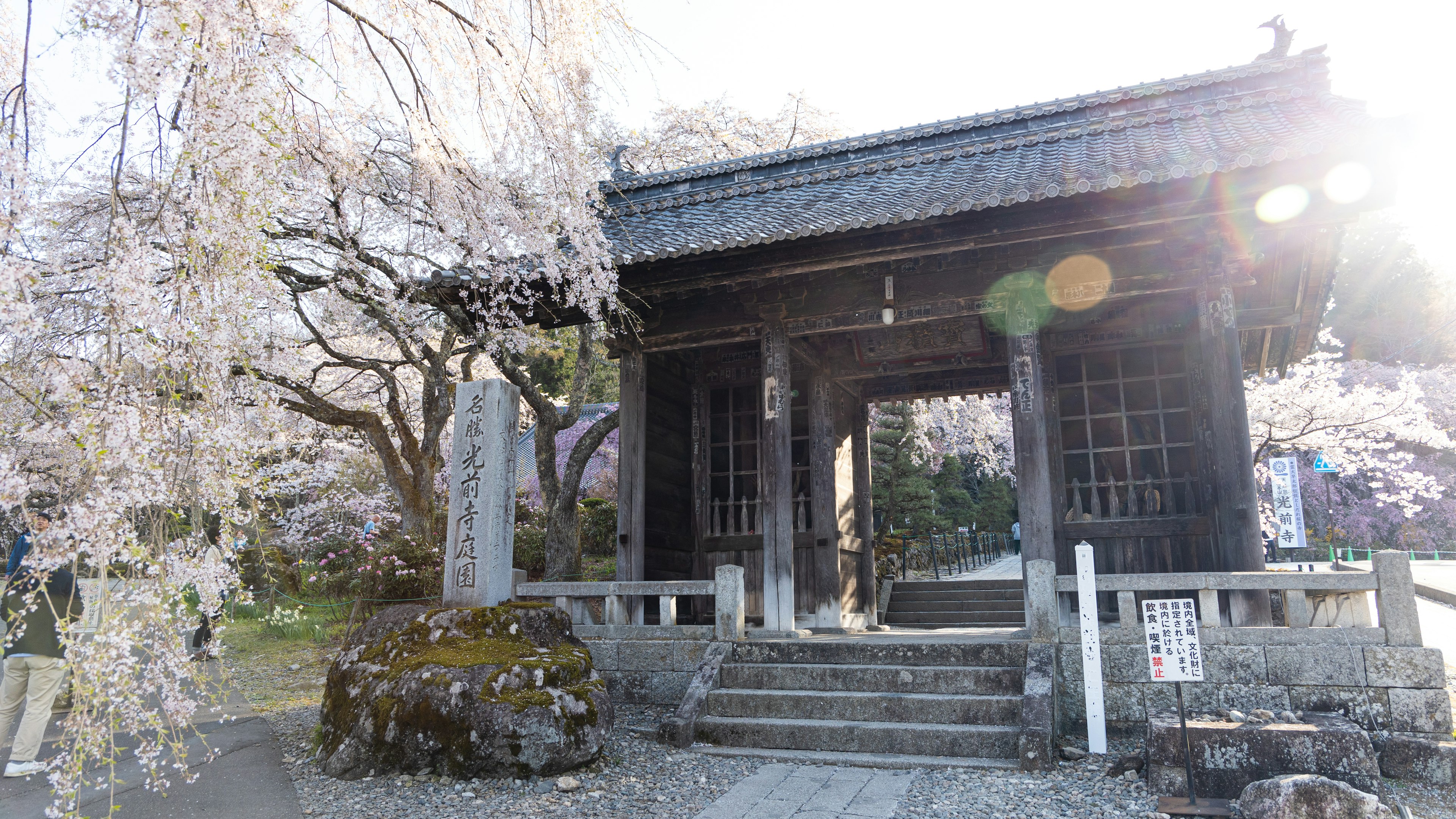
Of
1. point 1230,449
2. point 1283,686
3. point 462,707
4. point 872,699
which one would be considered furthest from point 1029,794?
point 1230,449

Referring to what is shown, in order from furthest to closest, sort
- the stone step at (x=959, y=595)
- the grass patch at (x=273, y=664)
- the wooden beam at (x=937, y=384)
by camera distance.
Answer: the stone step at (x=959, y=595) < the wooden beam at (x=937, y=384) < the grass patch at (x=273, y=664)

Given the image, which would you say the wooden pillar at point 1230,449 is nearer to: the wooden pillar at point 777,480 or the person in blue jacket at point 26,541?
the wooden pillar at point 777,480

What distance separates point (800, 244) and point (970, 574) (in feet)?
38.0

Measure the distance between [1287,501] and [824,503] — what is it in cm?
667

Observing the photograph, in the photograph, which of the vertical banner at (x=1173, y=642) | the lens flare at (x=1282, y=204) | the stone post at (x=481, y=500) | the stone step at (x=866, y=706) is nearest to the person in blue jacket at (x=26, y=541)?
the stone post at (x=481, y=500)

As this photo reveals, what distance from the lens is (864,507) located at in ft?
34.8

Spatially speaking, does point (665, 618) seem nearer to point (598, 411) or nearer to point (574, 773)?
point (574, 773)

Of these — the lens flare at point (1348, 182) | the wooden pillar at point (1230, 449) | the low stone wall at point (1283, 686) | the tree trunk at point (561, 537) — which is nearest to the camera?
the low stone wall at point (1283, 686)

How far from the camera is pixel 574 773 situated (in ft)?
17.7

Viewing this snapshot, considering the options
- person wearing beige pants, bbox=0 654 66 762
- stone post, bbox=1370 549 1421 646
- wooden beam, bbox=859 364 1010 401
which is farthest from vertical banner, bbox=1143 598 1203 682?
person wearing beige pants, bbox=0 654 66 762

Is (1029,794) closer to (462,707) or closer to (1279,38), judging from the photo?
(462,707)

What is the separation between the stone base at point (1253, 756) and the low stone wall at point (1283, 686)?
84 centimetres

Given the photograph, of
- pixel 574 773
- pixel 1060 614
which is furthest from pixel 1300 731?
pixel 574 773

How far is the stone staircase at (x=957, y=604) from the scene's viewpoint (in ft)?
36.0
